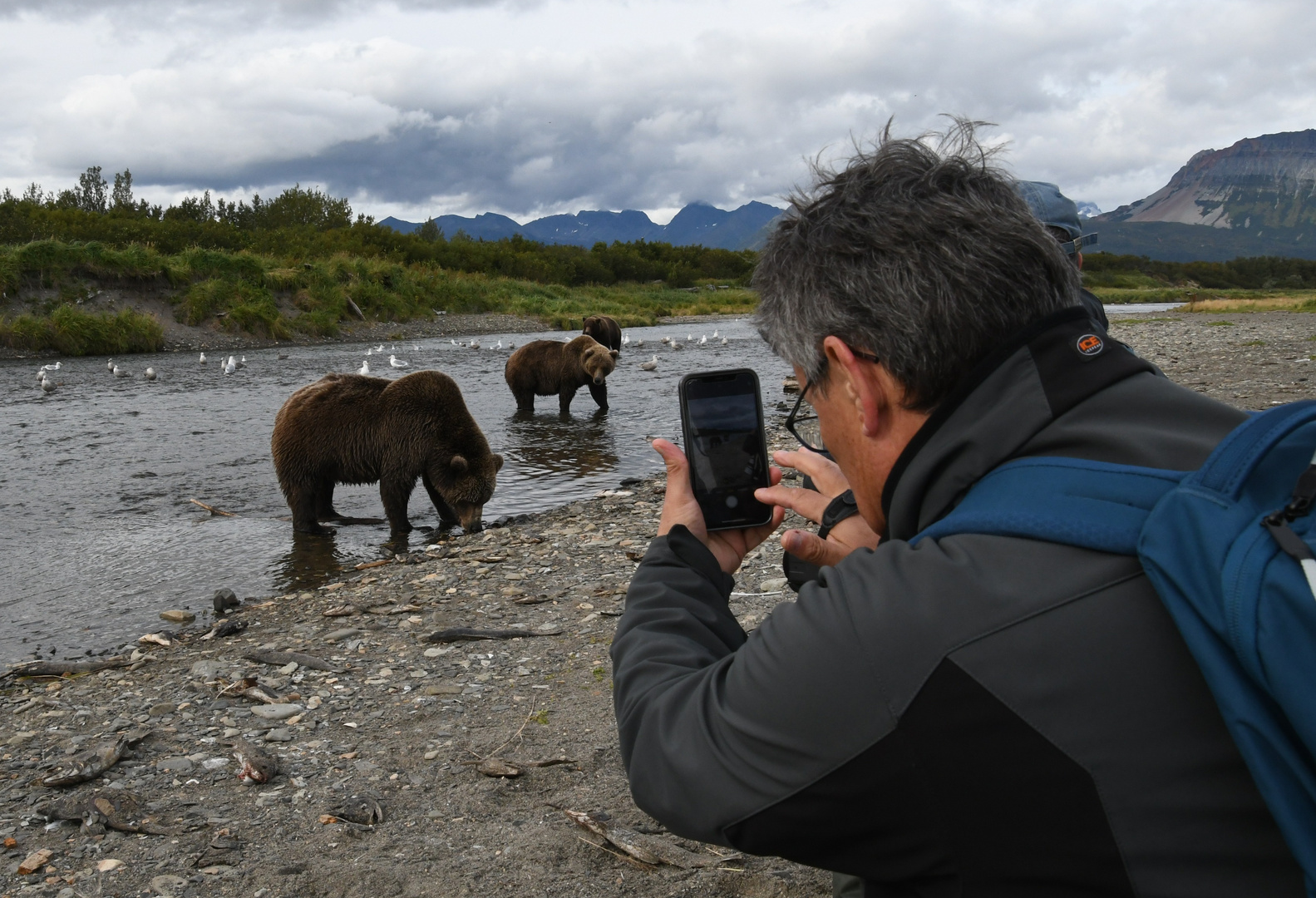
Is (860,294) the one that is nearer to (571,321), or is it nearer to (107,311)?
(107,311)

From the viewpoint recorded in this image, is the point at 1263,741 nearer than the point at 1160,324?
Yes

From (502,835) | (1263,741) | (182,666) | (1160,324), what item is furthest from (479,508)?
(1160,324)

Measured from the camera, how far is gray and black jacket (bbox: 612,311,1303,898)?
42.3 inches

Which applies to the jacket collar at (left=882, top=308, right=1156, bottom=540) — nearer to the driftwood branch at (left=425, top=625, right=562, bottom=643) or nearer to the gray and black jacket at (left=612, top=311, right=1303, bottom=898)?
the gray and black jacket at (left=612, top=311, right=1303, bottom=898)

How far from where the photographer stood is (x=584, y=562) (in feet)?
20.5

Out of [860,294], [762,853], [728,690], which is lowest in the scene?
[762,853]

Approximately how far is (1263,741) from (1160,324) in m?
33.0

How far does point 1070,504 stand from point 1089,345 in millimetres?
315

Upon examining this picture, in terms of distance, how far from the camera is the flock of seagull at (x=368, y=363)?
18955 millimetres

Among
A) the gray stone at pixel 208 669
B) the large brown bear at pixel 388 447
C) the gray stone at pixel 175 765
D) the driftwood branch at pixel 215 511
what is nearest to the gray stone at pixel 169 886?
the gray stone at pixel 175 765

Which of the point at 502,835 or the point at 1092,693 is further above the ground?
the point at 1092,693

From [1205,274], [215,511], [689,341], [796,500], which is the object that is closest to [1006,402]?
[796,500]

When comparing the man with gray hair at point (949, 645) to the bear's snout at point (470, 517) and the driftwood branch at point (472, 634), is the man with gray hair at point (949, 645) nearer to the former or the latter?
the driftwood branch at point (472, 634)

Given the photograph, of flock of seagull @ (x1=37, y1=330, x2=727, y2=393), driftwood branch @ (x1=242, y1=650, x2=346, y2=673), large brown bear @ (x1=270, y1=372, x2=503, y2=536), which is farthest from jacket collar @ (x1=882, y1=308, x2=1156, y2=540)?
flock of seagull @ (x1=37, y1=330, x2=727, y2=393)
